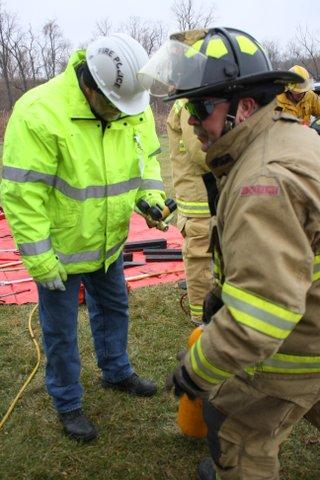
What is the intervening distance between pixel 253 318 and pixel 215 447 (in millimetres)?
890

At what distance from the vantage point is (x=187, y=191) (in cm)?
403

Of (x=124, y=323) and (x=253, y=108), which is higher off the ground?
(x=253, y=108)

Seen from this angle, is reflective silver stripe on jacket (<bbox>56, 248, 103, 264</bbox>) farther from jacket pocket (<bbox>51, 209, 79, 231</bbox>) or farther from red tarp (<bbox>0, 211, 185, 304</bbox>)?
red tarp (<bbox>0, 211, 185, 304</bbox>)

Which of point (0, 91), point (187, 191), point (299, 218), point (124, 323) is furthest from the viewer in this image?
point (0, 91)

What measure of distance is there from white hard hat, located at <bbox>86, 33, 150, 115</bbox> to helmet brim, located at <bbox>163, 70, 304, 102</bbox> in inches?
38.0

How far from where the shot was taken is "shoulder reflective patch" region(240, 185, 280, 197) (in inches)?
57.6

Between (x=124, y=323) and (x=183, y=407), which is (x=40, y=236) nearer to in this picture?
(x=124, y=323)

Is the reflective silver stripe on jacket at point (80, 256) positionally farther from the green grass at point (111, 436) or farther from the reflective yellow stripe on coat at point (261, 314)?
the reflective yellow stripe on coat at point (261, 314)

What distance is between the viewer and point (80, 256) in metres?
2.89

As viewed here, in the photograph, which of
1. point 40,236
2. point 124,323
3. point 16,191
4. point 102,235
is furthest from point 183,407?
point 16,191

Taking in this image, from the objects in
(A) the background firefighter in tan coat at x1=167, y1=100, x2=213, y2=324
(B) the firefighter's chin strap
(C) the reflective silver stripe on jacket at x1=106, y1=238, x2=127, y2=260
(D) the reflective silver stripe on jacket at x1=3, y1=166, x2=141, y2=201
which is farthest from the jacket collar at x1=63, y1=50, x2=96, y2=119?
(A) the background firefighter in tan coat at x1=167, y1=100, x2=213, y2=324

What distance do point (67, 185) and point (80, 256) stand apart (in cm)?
45

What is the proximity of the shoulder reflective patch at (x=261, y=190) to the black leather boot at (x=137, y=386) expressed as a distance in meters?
2.33

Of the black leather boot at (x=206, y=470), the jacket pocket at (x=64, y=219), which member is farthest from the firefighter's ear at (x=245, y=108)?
the black leather boot at (x=206, y=470)
